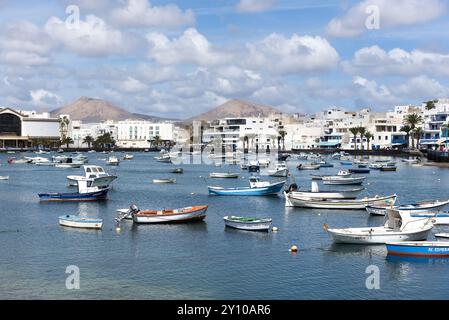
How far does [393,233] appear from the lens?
3375 cm

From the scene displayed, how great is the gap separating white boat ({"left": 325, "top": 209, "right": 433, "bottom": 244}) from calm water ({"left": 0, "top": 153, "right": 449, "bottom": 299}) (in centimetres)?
59

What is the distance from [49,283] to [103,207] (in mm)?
25873

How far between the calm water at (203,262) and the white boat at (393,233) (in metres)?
0.59

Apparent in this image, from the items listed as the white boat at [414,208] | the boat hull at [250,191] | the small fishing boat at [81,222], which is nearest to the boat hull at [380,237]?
the white boat at [414,208]

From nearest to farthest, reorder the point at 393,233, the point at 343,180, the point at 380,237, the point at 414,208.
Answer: the point at 393,233
the point at 380,237
the point at 414,208
the point at 343,180

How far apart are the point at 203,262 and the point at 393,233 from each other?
10.5 metres

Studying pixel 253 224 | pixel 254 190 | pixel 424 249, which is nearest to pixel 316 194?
pixel 254 190

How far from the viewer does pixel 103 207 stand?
5272 cm

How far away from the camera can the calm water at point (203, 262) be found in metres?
26.1

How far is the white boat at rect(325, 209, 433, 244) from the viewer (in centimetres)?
3366

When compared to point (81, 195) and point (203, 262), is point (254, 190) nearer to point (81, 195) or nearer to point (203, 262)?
point (81, 195)

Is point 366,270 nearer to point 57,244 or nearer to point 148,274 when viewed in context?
point 148,274

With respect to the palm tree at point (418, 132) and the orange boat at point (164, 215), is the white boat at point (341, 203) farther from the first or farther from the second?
the palm tree at point (418, 132)

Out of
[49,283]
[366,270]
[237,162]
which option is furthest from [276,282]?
[237,162]
